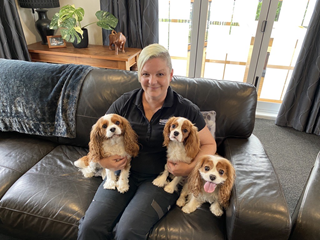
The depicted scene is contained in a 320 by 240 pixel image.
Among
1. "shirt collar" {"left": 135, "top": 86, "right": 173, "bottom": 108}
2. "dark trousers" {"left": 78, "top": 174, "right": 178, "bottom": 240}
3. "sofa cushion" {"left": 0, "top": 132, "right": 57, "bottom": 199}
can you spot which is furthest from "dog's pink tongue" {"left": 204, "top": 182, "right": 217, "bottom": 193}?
"sofa cushion" {"left": 0, "top": 132, "right": 57, "bottom": 199}

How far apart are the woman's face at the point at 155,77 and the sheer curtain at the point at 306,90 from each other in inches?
75.3

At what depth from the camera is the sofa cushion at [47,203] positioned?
1.21 meters

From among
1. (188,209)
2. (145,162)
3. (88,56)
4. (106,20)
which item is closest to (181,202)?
(188,209)

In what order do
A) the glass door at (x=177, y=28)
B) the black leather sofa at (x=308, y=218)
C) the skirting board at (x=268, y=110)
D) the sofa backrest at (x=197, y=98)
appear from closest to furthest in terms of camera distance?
1. the black leather sofa at (x=308, y=218)
2. the sofa backrest at (x=197, y=98)
3. the glass door at (x=177, y=28)
4. the skirting board at (x=268, y=110)

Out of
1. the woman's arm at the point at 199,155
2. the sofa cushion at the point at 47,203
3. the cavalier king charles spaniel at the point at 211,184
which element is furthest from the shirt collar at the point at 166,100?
the sofa cushion at the point at 47,203

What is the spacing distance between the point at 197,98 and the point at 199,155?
47cm

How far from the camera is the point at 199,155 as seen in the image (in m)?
1.21

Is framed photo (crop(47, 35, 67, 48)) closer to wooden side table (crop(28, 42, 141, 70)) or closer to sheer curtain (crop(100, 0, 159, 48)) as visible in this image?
wooden side table (crop(28, 42, 141, 70))

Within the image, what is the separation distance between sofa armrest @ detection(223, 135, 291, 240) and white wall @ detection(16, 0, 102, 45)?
2555 mm

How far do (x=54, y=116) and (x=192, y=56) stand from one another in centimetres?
188

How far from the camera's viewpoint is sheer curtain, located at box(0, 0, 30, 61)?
2.34 meters

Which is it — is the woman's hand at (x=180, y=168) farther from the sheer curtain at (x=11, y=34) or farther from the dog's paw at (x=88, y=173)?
the sheer curtain at (x=11, y=34)

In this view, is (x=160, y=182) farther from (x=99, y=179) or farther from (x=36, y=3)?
(x=36, y=3)

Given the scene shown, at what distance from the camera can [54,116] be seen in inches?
66.6
